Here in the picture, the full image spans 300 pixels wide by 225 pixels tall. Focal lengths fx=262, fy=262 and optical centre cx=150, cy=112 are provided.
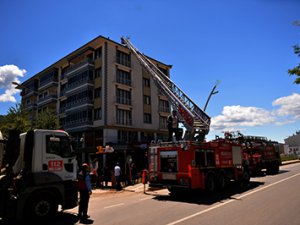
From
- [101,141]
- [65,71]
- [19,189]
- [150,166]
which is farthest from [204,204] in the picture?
[65,71]

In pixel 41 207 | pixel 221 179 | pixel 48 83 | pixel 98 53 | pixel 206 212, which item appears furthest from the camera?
pixel 48 83

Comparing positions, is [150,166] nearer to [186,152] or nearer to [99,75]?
[186,152]

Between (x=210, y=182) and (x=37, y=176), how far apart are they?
7.90m

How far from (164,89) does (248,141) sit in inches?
306

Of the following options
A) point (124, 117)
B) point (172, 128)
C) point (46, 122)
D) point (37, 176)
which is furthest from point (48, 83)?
point (37, 176)

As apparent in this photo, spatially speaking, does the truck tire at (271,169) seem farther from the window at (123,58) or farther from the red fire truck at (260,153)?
the window at (123,58)

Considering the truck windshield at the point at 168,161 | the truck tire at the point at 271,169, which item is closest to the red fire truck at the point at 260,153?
the truck tire at the point at 271,169

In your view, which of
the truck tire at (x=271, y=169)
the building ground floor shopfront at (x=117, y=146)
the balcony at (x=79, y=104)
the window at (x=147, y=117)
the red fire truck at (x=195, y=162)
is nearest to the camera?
the red fire truck at (x=195, y=162)

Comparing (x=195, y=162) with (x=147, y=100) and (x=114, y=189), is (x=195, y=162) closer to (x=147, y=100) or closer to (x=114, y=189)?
(x=114, y=189)

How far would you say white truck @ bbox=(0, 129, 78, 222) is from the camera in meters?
7.64

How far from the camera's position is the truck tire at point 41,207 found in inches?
305

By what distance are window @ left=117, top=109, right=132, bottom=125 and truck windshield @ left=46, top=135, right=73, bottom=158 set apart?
1062 inches

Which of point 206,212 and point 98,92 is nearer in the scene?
point 206,212

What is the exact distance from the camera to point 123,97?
37938mm
